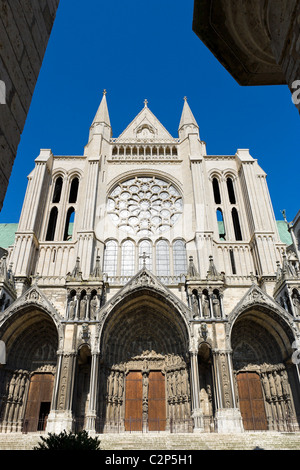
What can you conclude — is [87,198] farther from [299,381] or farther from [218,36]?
[218,36]

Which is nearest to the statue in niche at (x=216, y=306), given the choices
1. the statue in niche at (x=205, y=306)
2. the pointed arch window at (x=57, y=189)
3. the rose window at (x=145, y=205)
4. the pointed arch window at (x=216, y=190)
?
the statue in niche at (x=205, y=306)

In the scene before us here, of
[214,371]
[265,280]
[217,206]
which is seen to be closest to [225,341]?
[214,371]

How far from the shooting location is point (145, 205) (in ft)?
67.6

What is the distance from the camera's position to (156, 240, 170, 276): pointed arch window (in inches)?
703

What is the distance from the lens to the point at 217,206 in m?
20.0

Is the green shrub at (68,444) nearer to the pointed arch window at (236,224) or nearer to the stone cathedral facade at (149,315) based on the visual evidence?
the stone cathedral facade at (149,315)

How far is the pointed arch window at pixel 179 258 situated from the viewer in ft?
58.2

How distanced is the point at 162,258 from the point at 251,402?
8.18 m

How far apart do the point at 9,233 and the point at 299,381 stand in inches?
902

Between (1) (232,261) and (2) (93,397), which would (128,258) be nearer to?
(1) (232,261)

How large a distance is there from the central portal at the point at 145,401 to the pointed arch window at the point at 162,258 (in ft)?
17.2

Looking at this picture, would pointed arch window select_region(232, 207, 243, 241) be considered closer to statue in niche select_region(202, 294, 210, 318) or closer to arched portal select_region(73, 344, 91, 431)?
statue in niche select_region(202, 294, 210, 318)

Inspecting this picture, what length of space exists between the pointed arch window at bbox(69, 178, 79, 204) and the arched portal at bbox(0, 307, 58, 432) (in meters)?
9.20

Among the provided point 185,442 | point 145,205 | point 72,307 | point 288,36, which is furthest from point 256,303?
point 288,36
